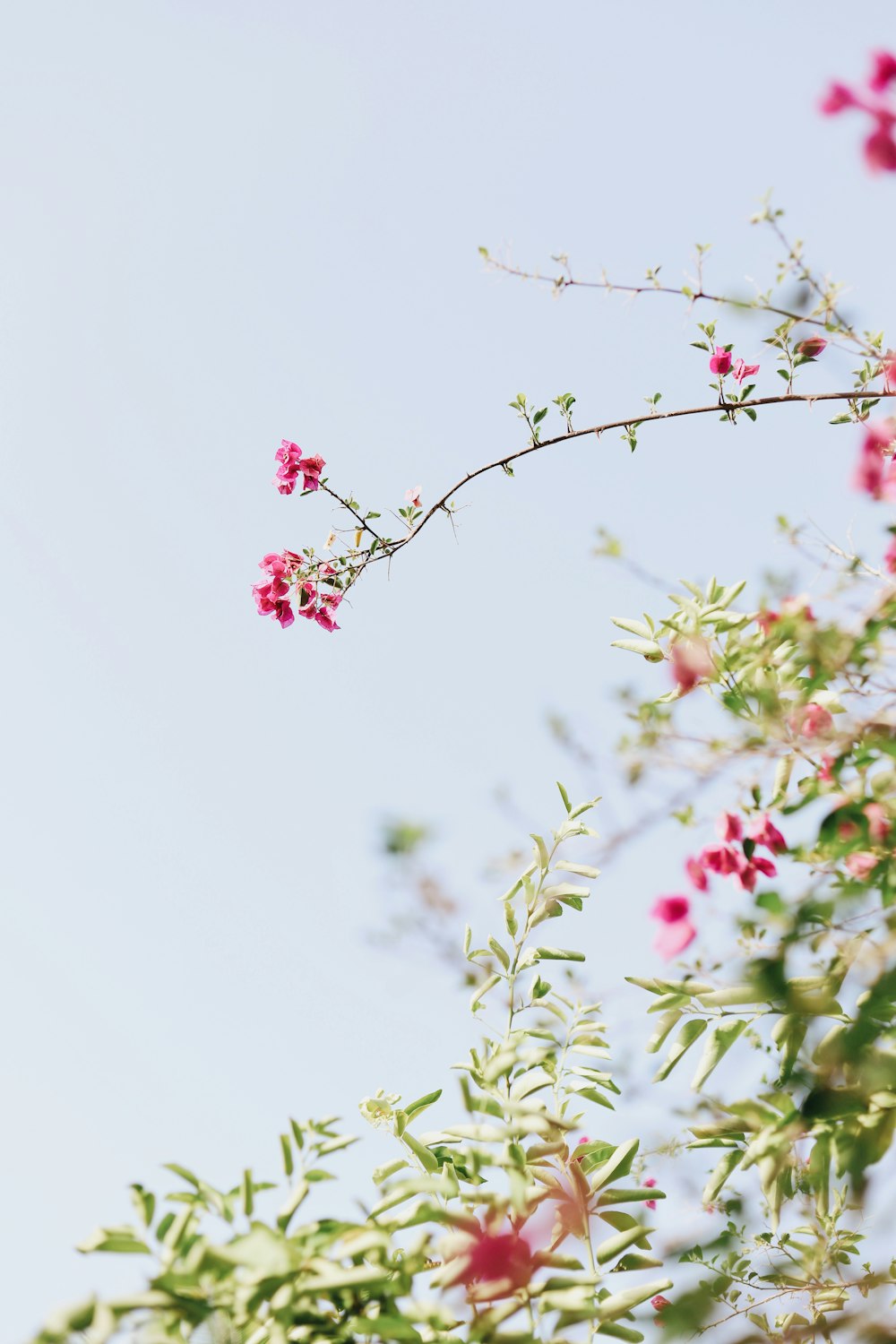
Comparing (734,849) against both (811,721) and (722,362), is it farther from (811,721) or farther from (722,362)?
(722,362)

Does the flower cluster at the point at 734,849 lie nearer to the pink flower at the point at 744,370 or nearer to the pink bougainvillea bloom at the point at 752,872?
the pink bougainvillea bloom at the point at 752,872

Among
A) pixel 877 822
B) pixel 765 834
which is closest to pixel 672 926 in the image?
pixel 765 834

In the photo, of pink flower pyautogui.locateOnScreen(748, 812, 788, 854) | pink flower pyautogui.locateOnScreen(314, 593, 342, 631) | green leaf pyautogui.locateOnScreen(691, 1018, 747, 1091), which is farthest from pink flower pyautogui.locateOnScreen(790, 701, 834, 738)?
pink flower pyautogui.locateOnScreen(314, 593, 342, 631)

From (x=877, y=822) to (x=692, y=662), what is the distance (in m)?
0.49

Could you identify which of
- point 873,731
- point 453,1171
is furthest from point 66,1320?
point 873,731

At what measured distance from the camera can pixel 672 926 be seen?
4.94 ft

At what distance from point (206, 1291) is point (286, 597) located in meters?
2.93

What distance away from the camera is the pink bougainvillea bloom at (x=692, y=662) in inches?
68.1

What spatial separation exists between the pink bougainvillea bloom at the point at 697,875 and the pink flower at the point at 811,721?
259mm

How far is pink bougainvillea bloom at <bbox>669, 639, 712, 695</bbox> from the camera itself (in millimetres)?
1729

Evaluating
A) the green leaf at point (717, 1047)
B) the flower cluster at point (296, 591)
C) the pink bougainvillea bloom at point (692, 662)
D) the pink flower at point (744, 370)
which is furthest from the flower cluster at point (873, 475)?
the flower cluster at point (296, 591)

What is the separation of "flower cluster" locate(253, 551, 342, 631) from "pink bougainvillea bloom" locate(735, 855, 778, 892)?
245 cm

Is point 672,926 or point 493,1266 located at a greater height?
point 672,926

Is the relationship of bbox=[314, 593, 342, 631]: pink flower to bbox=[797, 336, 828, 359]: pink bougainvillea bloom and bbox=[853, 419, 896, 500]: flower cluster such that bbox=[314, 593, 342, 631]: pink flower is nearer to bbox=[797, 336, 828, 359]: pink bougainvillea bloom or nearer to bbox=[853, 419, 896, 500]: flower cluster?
bbox=[797, 336, 828, 359]: pink bougainvillea bloom
